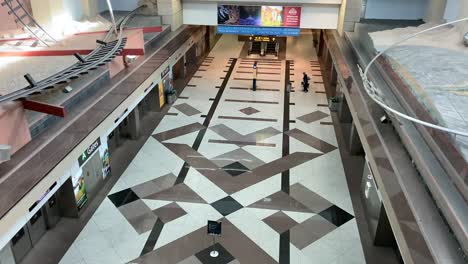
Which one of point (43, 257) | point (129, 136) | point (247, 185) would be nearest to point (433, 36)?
point (247, 185)

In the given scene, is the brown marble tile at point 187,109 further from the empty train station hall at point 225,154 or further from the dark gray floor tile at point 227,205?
the dark gray floor tile at point 227,205

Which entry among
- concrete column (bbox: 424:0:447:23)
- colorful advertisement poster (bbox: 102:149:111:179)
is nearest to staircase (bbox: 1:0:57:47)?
colorful advertisement poster (bbox: 102:149:111:179)

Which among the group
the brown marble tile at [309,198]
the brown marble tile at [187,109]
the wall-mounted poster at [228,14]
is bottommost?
the brown marble tile at [309,198]

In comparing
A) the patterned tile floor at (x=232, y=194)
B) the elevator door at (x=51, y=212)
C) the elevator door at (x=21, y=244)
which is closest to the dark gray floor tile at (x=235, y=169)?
the patterned tile floor at (x=232, y=194)

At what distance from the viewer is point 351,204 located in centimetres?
890

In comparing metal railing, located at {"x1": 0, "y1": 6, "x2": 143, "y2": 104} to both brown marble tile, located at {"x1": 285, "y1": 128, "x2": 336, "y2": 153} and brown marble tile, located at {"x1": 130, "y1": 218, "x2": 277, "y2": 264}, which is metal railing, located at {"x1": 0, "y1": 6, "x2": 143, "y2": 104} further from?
brown marble tile, located at {"x1": 285, "y1": 128, "x2": 336, "y2": 153}

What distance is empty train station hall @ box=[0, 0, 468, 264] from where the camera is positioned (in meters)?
5.58

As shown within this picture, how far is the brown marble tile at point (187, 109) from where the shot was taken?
551 inches

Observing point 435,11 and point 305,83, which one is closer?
point 435,11

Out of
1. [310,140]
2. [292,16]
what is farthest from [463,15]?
[292,16]

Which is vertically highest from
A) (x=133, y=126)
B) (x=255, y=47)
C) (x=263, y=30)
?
(x=263, y=30)

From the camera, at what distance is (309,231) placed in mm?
8016

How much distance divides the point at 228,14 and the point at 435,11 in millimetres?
8566

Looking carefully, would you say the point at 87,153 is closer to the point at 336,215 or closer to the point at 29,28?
the point at 336,215
